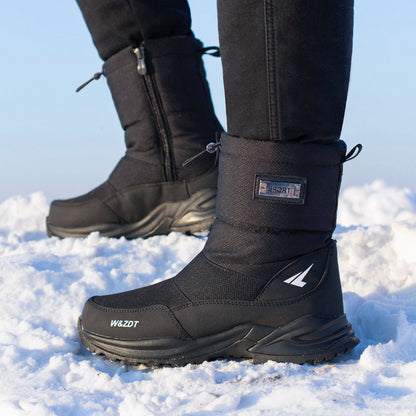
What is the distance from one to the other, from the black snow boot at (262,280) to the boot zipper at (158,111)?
1.25 meters

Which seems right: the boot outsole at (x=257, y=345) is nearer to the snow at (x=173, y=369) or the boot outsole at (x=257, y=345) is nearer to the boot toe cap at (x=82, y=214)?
the snow at (x=173, y=369)

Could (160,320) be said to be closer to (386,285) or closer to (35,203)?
(386,285)

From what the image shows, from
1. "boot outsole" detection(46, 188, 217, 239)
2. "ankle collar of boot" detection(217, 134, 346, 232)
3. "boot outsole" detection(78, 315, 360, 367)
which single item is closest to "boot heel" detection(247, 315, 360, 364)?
"boot outsole" detection(78, 315, 360, 367)

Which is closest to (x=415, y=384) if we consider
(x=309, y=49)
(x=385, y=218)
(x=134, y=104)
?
(x=309, y=49)

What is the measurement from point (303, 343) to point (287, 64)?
64 centimetres

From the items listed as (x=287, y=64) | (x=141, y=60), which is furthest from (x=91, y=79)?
(x=287, y=64)

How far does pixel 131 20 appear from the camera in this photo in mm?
2400

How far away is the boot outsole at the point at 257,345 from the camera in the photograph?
1.23 metres

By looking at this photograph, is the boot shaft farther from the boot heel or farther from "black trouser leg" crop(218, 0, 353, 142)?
the boot heel

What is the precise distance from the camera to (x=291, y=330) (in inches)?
48.7

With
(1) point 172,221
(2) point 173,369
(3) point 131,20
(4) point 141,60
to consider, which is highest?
(3) point 131,20

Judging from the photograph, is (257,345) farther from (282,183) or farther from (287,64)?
(287,64)

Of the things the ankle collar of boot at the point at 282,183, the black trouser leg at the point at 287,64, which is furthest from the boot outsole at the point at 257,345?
the black trouser leg at the point at 287,64

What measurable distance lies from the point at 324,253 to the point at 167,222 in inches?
55.0
